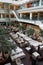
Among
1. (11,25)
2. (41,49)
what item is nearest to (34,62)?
(41,49)

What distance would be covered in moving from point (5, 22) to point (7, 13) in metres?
2.57

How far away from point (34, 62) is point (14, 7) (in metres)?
27.6

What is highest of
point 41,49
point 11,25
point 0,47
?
point 0,47

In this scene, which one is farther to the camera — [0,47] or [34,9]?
[34,9]

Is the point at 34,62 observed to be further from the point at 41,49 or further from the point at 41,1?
the point at 41,1

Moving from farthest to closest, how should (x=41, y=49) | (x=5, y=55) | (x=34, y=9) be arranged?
(x=34, y=9)
(x=41, y=49)
(x=5, y=55)

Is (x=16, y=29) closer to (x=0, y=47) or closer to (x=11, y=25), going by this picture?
(x=11, y=25)

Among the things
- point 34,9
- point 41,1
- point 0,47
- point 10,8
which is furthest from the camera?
point 10,8

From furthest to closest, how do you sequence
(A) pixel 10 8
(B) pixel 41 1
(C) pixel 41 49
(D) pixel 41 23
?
(A) pixel 10 8, (B) pixel 41 1, (D) pixel 41 23, (C) pixel 41 49

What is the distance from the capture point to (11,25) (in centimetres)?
3266

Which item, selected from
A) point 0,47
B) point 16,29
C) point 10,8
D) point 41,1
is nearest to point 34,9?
point 41,1

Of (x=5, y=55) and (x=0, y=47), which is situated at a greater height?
(x=0, y=47)

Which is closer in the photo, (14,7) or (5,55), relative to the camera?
(5,55)

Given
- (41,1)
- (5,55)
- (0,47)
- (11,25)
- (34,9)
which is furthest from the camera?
(11,25)
